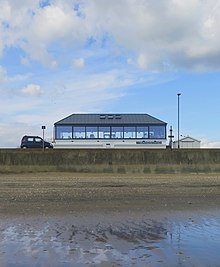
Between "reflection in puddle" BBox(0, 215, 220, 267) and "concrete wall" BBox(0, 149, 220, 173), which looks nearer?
"reflection in puddle" BBox(0, 215, 220, 267)

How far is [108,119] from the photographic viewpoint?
51.9 meters

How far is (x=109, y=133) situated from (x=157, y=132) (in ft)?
18.9

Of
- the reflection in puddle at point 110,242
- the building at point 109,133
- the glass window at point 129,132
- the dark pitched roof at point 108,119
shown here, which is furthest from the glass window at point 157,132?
the reflection in puddle at point 110,242

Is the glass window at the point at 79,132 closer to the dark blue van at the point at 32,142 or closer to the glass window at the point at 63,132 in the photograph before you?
the glass window at the point at 63,132

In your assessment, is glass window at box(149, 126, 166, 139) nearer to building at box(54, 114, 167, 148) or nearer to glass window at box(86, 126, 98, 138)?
building at box(54, 114, 167, 148)

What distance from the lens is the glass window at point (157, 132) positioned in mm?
50031

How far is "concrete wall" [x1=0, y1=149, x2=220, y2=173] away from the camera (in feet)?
92.7

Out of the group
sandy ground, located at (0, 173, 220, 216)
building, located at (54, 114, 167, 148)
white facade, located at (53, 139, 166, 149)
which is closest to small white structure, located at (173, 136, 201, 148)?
building, located at (54, 114, 167, 148)

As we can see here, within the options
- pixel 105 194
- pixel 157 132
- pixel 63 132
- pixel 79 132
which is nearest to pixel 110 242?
pixel 105 194

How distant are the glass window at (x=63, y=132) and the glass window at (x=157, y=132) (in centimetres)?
961

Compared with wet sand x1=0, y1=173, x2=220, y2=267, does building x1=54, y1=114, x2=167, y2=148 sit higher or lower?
higher

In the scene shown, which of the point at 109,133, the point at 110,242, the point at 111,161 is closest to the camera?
the point at 110,242

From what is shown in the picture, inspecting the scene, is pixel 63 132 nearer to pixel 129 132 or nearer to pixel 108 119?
pixel 108 119

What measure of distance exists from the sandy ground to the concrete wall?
0.93 meters
